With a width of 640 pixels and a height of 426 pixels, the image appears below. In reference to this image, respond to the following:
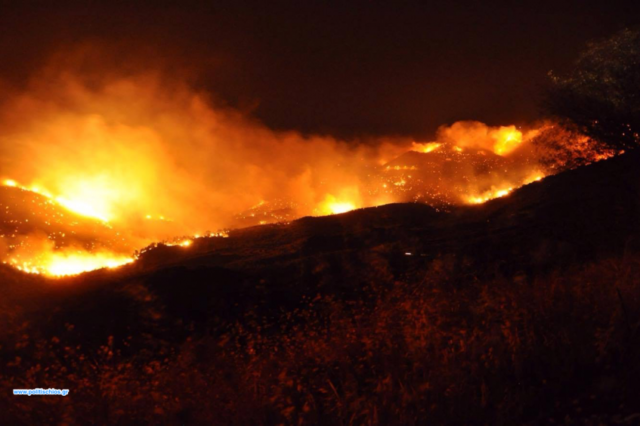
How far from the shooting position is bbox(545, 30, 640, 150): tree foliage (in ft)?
57.3

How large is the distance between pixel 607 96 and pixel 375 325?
14.4 metres

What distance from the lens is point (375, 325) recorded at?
30.2 ft

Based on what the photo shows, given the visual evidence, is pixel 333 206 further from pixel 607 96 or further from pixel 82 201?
pixel 607 96

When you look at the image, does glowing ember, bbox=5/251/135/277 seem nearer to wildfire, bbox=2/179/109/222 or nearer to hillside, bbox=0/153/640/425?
hillside, bbox=0/153/640/425

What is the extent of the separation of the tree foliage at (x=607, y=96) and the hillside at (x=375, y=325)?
3.96ft

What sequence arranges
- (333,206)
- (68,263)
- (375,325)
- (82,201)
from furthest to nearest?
1. (333,206)
2. (82,201)
3. (68,263)
4. (375,325)

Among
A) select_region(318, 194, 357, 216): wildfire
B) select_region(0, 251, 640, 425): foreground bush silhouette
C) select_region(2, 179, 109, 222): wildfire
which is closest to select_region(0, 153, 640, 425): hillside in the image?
select_region(0, 251, 640, 425): foreground bush silhouette

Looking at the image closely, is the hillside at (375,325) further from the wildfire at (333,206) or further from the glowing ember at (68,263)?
the wildfire at (333,206)

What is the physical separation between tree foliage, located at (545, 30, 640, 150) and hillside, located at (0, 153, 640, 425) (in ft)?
3.96

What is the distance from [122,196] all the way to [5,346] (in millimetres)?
28719

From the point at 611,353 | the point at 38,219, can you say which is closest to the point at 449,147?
the point at 38,219

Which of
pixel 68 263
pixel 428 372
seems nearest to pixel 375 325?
pixel 428 372

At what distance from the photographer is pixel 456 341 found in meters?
7.87

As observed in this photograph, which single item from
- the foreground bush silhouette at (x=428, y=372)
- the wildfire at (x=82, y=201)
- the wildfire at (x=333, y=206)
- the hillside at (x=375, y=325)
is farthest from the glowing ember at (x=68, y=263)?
the wildfire at (x=333, y=206)
